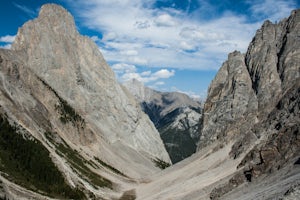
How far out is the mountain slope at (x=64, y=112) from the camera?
106 meters

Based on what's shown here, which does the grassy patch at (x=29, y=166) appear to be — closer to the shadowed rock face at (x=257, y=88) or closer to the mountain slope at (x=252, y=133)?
the mountain slope at (x=252, y=133)

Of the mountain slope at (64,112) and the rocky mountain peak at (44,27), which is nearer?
the mountain slope at (64,112)

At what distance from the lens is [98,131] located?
7052 inches

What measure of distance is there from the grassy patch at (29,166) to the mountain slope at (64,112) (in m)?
1.28

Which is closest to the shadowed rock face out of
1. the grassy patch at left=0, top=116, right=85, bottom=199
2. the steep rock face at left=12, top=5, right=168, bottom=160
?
the grassy patch at left=0, top=116, right=85, bottom=199

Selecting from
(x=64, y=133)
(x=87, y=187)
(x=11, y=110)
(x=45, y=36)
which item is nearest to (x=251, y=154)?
(x=87, y=187)

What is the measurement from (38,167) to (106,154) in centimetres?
7425

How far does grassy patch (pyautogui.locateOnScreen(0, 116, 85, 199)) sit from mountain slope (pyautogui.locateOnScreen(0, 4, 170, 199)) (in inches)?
50.4

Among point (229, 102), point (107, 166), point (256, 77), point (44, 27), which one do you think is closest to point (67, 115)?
point (107, 166)

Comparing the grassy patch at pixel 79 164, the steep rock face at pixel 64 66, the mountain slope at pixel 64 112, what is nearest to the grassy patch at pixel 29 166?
the mountain slope at pixel 64 112

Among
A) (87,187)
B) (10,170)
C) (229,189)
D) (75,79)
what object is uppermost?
(75,79)

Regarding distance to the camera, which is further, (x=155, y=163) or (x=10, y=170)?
(x=155, y=163)

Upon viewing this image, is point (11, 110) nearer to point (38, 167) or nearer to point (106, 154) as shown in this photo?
point (38, 167)

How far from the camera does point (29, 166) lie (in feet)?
267
